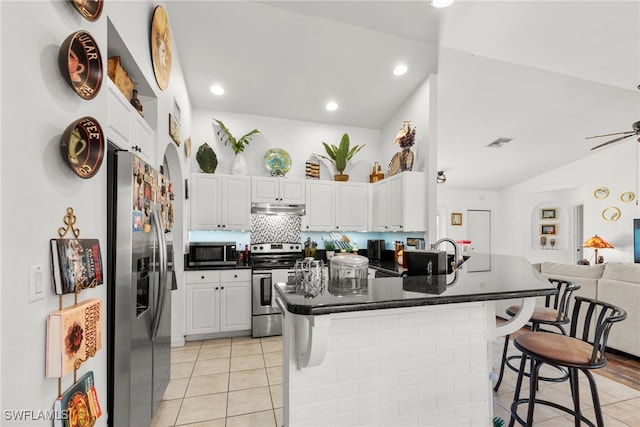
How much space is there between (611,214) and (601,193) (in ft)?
1.62

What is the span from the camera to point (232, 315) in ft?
12.2

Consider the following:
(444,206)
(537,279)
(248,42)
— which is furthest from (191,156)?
(444,206)

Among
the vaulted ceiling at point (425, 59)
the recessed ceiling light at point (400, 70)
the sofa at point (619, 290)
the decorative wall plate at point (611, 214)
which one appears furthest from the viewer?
the decorative wall plate at point (611, 214)

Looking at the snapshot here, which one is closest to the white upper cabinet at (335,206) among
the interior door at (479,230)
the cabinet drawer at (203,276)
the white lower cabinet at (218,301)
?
the white lower cabinet at (218,301)

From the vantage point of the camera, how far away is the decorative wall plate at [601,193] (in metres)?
6.34

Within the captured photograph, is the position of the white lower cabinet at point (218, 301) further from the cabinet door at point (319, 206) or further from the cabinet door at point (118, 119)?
the cabinet door at point (118, 119)

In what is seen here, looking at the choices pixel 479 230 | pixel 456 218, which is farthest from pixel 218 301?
pixel 479 230

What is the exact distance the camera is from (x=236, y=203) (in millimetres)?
4020

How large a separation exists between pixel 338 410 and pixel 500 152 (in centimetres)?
630

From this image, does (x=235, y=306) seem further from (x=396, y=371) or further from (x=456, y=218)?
(x=456, y=218)

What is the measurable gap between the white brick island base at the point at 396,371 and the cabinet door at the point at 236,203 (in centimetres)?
270

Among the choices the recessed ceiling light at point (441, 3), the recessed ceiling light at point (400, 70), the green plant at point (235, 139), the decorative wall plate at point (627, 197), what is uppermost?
the recessed ceiling light at point (441, 3)

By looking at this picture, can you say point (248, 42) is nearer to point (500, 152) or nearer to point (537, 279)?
point (537, 279)

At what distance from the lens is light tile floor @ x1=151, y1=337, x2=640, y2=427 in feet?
7.06
